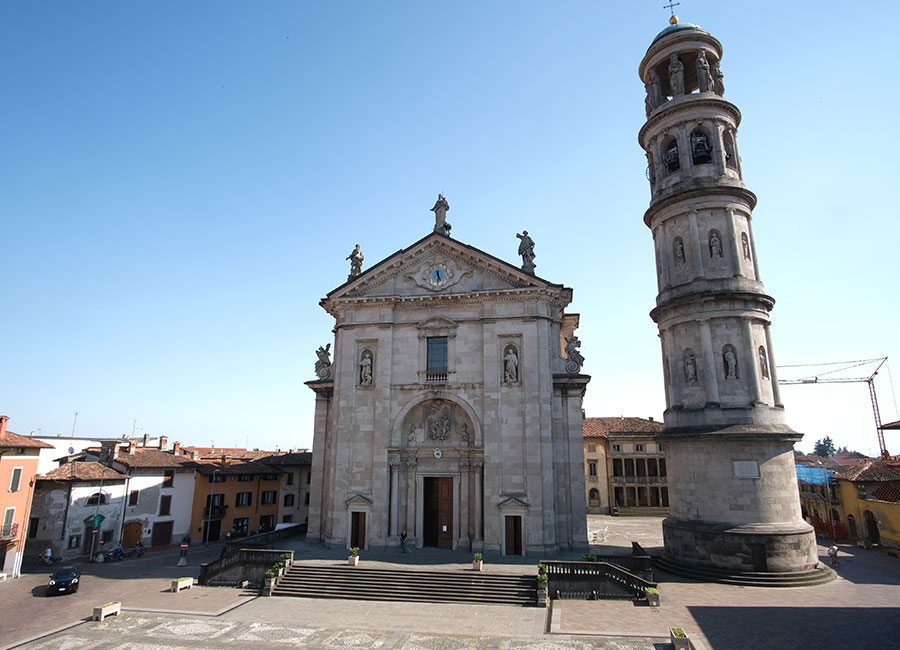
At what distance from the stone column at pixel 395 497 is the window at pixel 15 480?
2077 cm

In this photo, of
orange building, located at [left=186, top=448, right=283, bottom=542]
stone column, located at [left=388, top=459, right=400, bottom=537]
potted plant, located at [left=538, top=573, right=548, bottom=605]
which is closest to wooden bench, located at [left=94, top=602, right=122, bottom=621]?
stone column, located at [left=388, top=459, right=400, bottom=537]

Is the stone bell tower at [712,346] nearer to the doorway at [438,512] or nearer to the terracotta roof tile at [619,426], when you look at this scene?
the doorway at [438,512]

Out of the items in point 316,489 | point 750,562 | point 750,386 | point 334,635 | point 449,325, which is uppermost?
point 449,325

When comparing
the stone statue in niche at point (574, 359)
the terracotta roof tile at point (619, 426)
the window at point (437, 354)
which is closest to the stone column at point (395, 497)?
the window at point (437, 354)

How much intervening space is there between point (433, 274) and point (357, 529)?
629 inches

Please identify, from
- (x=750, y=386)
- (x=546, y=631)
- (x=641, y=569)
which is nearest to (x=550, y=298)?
(x=750, y=386)

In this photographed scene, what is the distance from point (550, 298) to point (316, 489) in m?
18.9

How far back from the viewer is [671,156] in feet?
102

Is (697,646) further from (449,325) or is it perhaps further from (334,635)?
Answer: (449,325)

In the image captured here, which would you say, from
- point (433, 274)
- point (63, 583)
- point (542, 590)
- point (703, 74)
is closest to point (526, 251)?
point (433, 274)

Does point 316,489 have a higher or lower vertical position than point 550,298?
lower

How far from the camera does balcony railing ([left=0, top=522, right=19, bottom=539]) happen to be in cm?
2850

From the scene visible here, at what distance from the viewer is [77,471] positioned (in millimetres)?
35594

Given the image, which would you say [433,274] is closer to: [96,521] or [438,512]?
[438,512]
